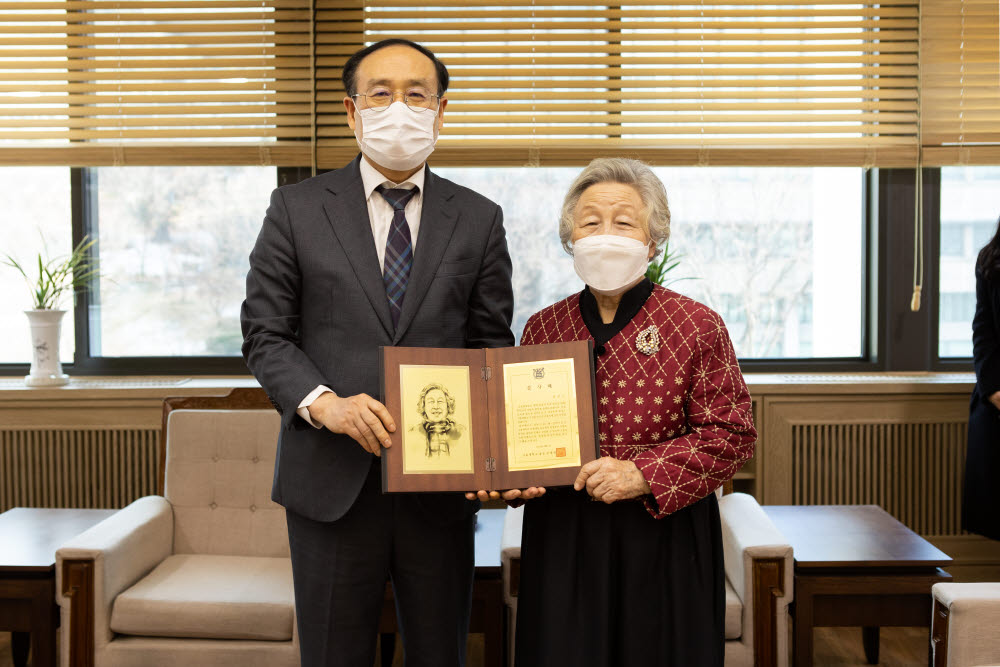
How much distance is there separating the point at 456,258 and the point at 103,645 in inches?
58.6

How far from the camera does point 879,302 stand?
3.29 m

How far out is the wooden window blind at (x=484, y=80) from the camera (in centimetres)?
308

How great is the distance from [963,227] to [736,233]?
900 millimetres

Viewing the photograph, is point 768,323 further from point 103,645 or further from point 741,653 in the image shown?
point 103,645

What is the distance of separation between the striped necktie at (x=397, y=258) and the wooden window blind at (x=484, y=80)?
5.38ft

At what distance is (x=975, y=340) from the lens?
2.71 metres

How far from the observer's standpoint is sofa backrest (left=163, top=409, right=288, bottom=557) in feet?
8.38

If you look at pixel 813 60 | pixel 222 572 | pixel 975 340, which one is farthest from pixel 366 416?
pixel 813 60

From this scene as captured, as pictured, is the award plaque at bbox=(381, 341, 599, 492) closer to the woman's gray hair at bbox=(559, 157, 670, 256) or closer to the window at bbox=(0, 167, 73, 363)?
the woman's gray hair at bbox=(559, 157, 670, 256)

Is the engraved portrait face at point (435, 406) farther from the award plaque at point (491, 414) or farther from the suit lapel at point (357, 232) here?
the suit lapel at point (357, 232)

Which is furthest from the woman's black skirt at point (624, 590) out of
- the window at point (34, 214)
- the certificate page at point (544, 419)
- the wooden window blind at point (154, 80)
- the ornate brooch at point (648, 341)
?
the window at point (34, 214)

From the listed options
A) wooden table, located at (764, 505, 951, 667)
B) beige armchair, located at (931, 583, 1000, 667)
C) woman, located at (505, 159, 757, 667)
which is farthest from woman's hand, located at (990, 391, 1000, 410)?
woman, located at (505, 159, 757, 667)

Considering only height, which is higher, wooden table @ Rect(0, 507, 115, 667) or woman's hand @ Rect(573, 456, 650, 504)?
woman's hand @ Rect(573, 456, 650, 504)

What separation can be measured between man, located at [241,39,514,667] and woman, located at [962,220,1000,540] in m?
1.94
